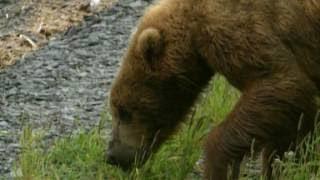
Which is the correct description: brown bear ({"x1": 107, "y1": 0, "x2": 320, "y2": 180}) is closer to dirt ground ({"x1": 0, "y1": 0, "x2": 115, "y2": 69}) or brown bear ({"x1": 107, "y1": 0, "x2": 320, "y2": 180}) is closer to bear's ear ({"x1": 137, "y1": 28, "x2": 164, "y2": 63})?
bear's ear ({"x1": 137, "y1": 28, "x2": 164, "y2": 63})

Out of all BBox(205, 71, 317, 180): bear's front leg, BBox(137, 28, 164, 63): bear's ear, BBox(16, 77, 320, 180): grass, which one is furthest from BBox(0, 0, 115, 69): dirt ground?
BBox(205, 71, 317, 180): bear's front leg

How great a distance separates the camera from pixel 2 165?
8320 millimetres

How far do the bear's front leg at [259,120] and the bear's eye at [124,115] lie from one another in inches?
29.2

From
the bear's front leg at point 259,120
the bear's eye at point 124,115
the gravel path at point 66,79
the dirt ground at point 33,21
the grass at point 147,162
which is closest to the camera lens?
the bear's front leg at point 259,120

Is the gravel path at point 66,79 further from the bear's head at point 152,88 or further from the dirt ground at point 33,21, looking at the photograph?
the bear's head at point 152,88

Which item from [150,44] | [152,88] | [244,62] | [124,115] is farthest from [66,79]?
[244,62]

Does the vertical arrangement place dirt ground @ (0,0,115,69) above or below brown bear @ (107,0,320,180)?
below

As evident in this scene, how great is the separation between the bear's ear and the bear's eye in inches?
16.9

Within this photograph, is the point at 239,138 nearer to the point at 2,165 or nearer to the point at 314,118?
the point at 314,118

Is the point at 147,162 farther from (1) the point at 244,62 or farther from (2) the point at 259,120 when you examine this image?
(1) the point at 244,62

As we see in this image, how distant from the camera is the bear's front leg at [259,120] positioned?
733 cm

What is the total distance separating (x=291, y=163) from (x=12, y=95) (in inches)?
134

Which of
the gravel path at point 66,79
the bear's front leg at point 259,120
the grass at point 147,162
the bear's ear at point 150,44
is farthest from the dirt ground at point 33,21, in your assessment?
the bear's front leg at point 259,120

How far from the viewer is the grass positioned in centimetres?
764
